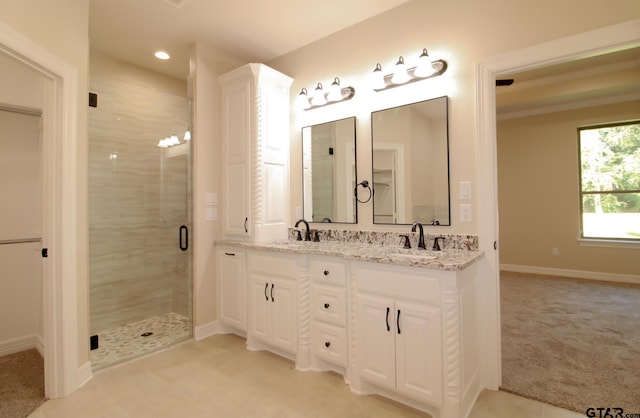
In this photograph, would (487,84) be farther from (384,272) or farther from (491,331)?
(491,331)

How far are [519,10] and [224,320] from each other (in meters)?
3.34

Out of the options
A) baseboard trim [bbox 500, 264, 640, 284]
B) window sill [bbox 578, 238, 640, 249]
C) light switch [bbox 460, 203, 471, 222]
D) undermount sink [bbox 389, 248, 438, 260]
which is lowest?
baseboard trim [bbox 500, 264, 640, 284]

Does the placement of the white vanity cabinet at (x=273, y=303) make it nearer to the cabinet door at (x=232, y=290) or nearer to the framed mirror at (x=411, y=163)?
the cabinet door at (x=232, y=290)

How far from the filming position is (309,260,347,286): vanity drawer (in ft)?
7.07

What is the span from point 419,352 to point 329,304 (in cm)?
67

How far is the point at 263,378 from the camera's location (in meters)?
2.25

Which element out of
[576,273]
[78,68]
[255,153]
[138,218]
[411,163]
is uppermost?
[78,68]

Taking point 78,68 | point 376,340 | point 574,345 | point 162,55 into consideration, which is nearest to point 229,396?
point 376,340

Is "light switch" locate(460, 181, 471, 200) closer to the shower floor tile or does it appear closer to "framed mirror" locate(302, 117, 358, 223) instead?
"framed mirror" locate(302, 117, 358, 223)

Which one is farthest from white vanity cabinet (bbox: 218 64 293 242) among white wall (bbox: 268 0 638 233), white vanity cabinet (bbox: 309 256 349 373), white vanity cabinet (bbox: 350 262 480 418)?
white vanity cabinet (bbox: 350 262 480 418)

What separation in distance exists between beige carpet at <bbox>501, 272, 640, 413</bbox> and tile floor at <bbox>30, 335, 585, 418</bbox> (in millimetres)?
263

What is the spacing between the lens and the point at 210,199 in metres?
3.12

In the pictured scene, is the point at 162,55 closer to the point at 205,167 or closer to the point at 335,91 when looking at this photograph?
the point at 205,167

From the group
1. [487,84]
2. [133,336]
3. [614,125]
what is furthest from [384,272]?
[614,125]
